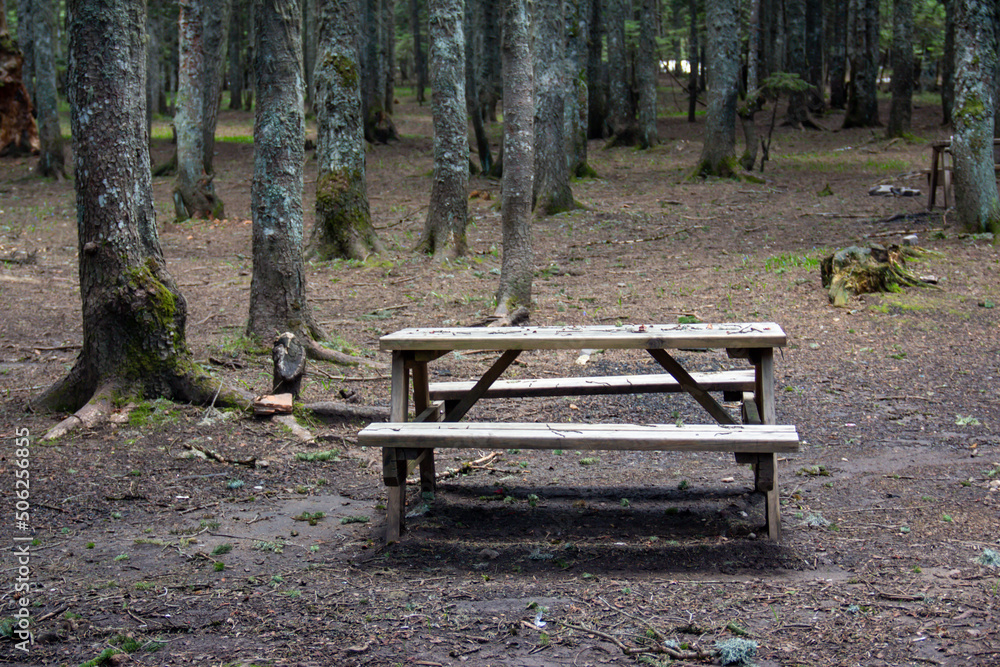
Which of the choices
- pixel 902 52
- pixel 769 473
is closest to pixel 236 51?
pixel 902 52

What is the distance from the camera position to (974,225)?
11.6m

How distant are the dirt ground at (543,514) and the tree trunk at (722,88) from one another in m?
9.71

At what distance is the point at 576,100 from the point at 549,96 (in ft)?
14.6

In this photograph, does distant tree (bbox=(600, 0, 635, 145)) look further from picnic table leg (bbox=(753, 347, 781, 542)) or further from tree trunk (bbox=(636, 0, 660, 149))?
picnic table leg (bbox=(753, 347, 781, 542))

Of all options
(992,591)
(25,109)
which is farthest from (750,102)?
(25,109)

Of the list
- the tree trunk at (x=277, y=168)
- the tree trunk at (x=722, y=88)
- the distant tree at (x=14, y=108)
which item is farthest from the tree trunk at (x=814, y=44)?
the tree trunk at (x=277, y=168)

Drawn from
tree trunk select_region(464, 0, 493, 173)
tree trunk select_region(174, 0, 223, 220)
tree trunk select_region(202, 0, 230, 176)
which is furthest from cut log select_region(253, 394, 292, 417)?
tree trunk select_region(464, 0, 493, 173)

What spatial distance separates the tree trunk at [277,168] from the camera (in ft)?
22.6

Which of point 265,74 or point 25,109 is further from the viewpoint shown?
point 25,109

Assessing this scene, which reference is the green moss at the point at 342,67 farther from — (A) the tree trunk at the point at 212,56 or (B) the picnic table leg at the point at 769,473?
(B) the picnic table leg at the point at 769,473

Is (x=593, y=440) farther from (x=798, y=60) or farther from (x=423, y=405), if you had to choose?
(x=798, y=60)

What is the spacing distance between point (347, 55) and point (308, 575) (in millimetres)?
9230

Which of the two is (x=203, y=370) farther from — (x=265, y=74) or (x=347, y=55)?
(x=347, y=55)

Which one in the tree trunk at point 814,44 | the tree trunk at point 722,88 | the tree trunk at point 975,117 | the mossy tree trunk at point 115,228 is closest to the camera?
the mossy tree trunk at point 115,228
